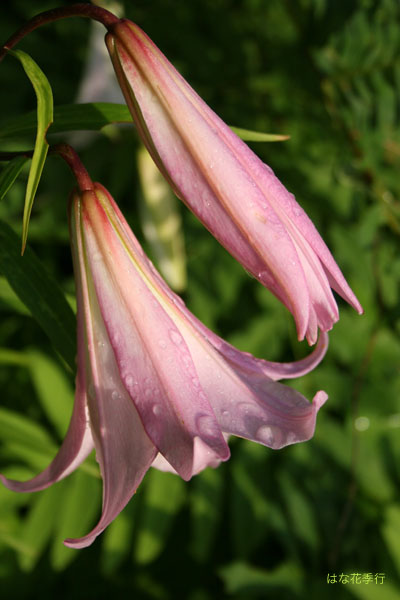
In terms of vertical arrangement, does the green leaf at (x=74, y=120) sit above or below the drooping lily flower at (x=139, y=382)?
above

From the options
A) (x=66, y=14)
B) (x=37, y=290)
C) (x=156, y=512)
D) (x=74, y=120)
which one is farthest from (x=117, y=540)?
(x=66, y=14)

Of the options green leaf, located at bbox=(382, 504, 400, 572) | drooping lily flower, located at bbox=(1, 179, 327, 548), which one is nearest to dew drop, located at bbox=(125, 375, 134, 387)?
drooping lily flower, located at bbox=(1, 179, 327, 548)

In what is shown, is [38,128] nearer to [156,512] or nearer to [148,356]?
[148,356]

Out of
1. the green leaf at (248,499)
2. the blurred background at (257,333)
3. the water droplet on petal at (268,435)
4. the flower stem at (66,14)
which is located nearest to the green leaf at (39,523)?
the blurred background at (257,333)

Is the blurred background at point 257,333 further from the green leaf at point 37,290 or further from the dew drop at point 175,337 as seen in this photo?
the dew drop at point 175,337

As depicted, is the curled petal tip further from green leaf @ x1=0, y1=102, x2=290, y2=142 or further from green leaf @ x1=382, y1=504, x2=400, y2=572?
green leaf @ x1=382, y1=504, x2=400, y2=572

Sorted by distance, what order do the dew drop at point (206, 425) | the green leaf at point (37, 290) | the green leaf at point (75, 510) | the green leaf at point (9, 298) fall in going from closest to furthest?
the dew drop at point (206, 425) → the green leaf at point (37, 290) → the green leaf at point (9, 298) → the green leaf at point (75, 510)
